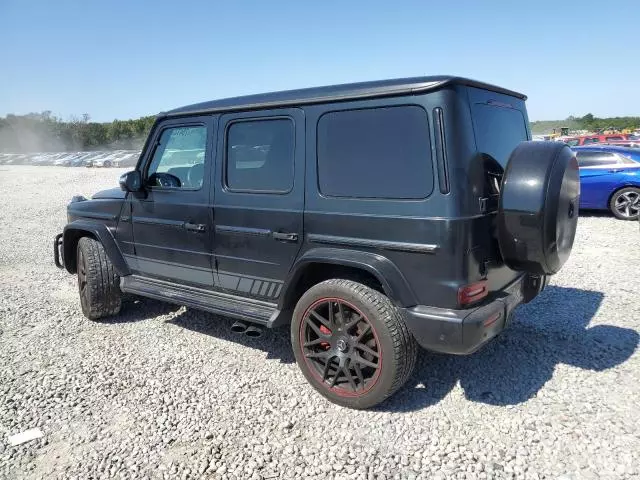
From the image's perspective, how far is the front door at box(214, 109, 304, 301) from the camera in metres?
3.17

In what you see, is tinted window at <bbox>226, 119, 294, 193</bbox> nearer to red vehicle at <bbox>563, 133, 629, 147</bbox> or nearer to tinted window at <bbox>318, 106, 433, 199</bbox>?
tinted window at <bbox>318, 106, 433, 199</bbox>

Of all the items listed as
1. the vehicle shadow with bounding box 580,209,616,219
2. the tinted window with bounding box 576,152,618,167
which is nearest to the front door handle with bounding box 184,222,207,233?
the tinted window with bounding box 576,152,618,167

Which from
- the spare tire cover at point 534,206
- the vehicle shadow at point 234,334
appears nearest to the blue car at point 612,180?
the spare tire cover at point 534,206

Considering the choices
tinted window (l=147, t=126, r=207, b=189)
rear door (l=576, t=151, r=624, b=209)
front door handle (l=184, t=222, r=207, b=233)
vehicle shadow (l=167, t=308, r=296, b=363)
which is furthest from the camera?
rear door (l=576, t=151, r=624, b=209)

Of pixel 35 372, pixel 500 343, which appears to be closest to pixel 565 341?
pixel 500 343

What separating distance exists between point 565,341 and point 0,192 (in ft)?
66.6

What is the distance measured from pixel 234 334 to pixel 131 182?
5.37 feet

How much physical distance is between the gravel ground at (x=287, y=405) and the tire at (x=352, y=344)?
17 cm

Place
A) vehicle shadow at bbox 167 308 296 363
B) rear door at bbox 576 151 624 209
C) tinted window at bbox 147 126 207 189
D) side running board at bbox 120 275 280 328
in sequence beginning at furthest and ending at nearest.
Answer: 1. rear door at bbox 576 151 624 209
2. vehicle shadow at bbox 167 308 296 363
3. tinted window at bbox 147 126 207 189
4. side running board at bbox 120 275 280 328

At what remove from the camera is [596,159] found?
367 inches

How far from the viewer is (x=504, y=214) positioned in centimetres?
265

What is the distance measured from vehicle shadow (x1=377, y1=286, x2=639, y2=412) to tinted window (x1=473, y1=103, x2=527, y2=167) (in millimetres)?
1548

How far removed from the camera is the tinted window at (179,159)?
3.75m

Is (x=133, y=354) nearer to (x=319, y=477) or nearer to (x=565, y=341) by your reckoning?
(x=319, y=477)
